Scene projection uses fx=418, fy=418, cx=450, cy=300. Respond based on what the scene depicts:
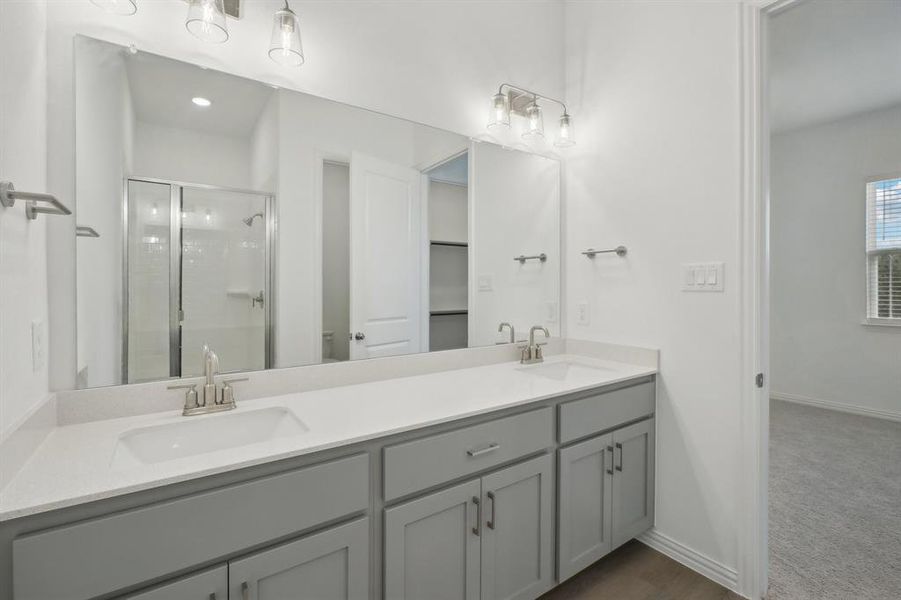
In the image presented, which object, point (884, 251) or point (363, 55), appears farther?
point (884, 251)

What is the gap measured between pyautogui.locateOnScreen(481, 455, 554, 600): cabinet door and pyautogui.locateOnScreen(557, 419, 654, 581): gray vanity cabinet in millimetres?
86

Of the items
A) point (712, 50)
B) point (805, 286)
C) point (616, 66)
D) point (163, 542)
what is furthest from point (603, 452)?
point (805, 286)

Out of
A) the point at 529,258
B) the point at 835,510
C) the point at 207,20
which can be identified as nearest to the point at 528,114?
the point at 529,258

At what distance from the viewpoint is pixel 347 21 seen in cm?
165

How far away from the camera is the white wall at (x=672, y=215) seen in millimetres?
1713

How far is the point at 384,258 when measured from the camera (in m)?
1.81

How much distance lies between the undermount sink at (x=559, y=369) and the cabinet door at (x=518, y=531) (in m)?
0.56

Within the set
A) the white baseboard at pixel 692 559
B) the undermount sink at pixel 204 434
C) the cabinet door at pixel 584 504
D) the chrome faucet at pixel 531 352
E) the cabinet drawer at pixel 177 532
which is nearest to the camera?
the cabinet drawer at pixel 177 532

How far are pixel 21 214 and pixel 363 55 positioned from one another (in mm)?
1259

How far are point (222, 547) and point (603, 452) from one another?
1.38 meters

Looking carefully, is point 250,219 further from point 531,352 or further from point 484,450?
point 531,352

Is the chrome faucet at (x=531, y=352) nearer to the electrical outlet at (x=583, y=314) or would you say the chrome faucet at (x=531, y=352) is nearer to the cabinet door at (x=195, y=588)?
the electrical outlet at (x=583, y=314)

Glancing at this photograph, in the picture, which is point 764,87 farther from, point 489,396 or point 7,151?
point 7,151

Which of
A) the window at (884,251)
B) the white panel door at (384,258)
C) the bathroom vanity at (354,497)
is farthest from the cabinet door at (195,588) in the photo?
the window at (884,251)
